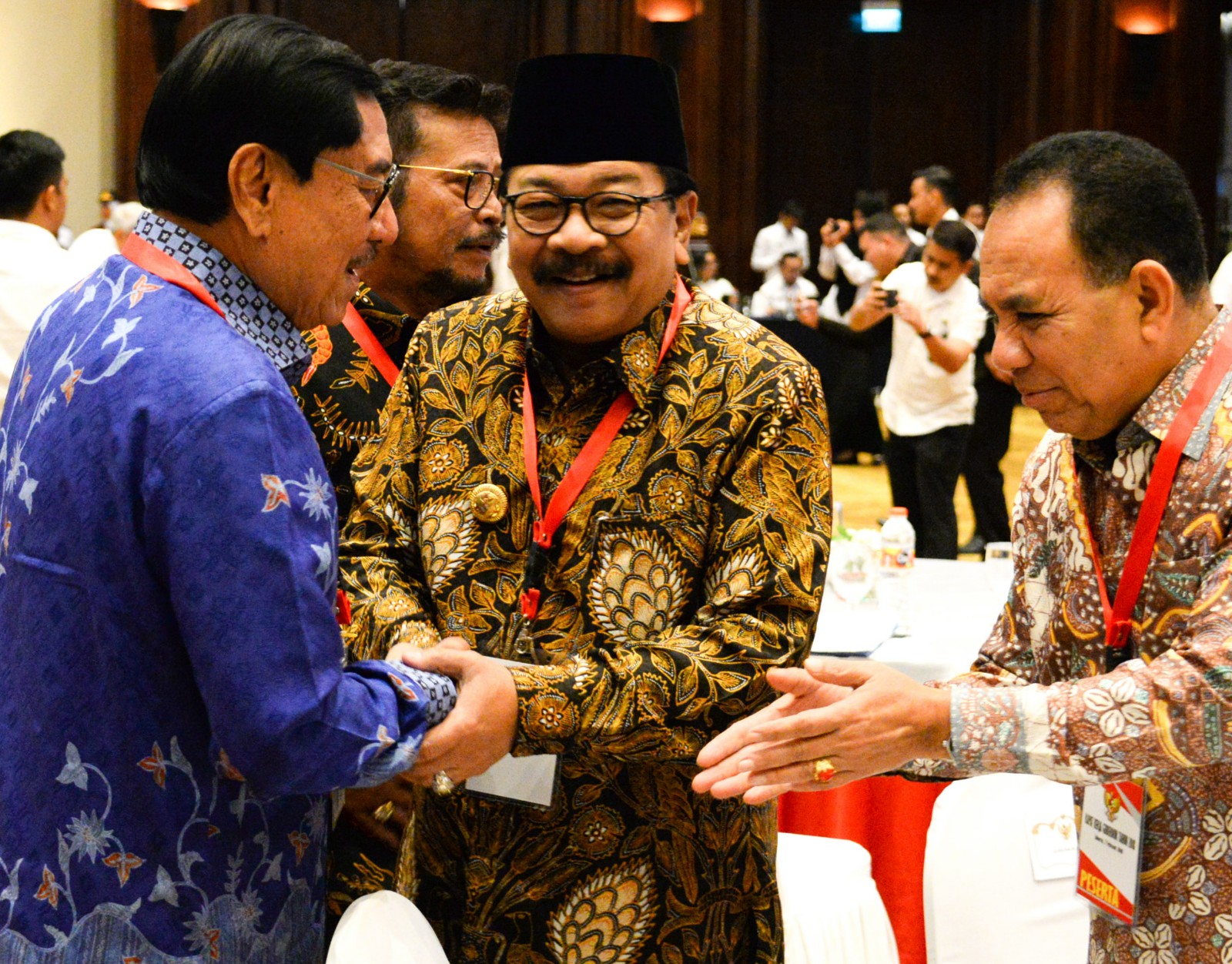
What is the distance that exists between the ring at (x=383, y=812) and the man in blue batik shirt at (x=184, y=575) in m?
0.45

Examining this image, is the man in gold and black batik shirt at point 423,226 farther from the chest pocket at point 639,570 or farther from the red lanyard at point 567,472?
the chest pocket at point 639,570

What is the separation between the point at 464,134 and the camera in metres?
2.36

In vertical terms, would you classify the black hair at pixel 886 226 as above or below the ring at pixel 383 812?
above

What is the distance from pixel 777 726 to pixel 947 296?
17.7ft

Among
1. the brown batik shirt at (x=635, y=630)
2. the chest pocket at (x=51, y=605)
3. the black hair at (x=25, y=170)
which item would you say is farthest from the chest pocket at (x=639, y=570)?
the black hair at (x=25, y=170)

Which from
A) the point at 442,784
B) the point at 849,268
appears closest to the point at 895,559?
the point at 442,784

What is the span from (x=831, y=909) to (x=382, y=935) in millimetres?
953

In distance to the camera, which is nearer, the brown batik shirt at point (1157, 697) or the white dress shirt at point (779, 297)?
the brown batik shirt at point (1157, 697)

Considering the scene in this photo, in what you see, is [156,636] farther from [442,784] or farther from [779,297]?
[779,297]

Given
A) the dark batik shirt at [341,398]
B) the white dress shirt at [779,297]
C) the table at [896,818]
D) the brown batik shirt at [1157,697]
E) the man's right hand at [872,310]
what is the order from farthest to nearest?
1. the white dress shirt at [779,297]
2. the man's right hand at [872,310]
3. the table at [896,818]
4. the dark batik shirt at [341,398]
5. the brown batik shirt at [1157,697]

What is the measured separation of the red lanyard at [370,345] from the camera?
2.18 m

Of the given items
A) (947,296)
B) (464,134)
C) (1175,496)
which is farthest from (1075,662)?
(947,296)

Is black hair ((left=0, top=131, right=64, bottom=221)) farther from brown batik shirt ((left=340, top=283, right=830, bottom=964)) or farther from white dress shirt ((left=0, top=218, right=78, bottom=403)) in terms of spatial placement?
brown batik shirt ((left=340, top=283, right=830, bottom=964))

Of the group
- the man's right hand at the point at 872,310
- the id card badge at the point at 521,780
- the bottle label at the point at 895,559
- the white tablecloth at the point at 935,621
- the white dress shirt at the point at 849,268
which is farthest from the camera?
the white dress shirt at the point at 849,268
